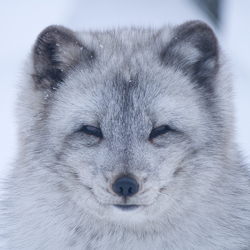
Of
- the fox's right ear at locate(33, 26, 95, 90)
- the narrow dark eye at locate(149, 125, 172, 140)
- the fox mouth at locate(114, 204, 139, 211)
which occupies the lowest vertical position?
the fox mouth at locate(114, 204, 139, 211)

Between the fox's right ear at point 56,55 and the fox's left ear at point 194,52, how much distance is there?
783 millimetres

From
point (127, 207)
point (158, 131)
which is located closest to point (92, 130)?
point (158, 131)

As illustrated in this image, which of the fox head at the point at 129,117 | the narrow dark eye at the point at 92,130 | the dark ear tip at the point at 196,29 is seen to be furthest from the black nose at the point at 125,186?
the dark ear tip at the point at 196,29

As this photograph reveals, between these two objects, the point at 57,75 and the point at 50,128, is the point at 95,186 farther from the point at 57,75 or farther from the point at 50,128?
the point at 57,75

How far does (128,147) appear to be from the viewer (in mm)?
3561

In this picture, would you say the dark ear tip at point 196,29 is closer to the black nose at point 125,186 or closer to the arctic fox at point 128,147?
the arctic fox at point 128,147

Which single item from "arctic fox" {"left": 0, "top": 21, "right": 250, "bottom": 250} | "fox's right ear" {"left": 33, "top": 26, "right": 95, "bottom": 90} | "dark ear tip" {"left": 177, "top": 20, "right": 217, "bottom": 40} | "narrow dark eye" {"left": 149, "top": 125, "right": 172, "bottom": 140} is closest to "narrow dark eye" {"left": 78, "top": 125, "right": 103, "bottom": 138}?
"arctic fox" {"left": 0, "top": 21, "right": 250, "bottom": 250}

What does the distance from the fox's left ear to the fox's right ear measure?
30.8 inches

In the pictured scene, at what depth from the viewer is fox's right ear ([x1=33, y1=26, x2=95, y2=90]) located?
156 inches

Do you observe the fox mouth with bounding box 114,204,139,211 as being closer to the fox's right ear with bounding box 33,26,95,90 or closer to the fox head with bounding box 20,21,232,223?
the fox head with bounding box 20,21,232,223

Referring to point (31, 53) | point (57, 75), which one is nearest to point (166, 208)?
point (57, 75)

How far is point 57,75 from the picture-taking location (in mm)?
4117

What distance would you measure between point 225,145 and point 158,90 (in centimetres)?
88

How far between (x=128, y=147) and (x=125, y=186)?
372 millimetres
